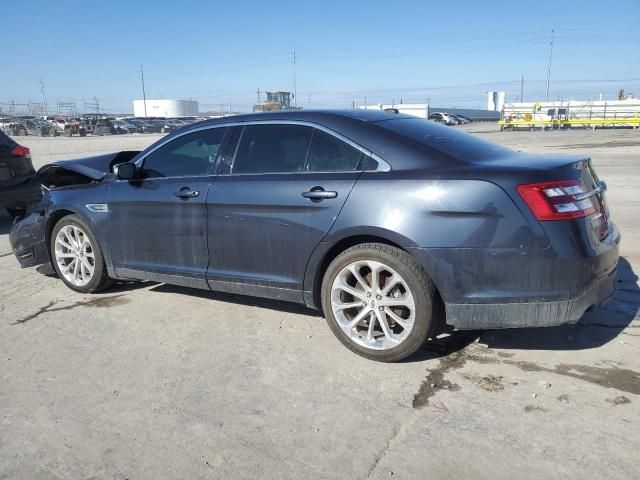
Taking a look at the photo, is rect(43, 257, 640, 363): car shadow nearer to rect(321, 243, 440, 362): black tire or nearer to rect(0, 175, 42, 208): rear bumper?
rect(321, 243, 440, 362): black tire

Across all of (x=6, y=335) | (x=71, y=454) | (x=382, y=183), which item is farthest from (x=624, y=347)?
(x=6, y=335)

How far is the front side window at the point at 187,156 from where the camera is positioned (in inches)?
177

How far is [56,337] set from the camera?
427 centimetres

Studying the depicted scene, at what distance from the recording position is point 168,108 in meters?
93.1

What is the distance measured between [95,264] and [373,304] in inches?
110

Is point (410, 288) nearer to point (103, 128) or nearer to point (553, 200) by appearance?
point (553, 200)

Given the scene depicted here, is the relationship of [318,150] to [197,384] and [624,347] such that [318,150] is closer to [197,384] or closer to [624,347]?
[197,384]

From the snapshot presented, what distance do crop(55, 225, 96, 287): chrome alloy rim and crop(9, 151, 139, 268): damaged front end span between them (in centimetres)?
19

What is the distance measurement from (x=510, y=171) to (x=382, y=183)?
76 centimetres

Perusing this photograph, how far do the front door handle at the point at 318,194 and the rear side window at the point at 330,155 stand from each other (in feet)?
0.57

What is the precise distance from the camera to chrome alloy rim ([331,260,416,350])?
357cm

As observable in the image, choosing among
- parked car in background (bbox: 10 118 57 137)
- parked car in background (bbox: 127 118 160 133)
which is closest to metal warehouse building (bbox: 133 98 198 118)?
parked car in background (bbox: 127 118 160 133)

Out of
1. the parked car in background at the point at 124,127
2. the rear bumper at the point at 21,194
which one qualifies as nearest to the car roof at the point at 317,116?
the rear bumper at the point at 21,194

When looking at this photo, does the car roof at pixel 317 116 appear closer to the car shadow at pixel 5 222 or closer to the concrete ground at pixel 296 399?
the concrete ground at pixel 296 399
